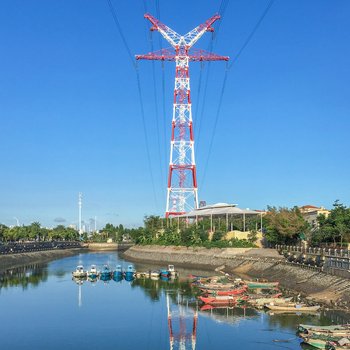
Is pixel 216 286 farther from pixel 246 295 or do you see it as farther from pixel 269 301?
pixel 269 301

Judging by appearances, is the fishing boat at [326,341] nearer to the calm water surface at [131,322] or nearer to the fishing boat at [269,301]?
the calm water surface at [131,322]

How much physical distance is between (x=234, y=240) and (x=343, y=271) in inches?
1805

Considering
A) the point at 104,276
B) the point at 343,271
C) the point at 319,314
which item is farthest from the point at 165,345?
the point at 104,276

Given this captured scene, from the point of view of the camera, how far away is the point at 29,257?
113625 millimetres

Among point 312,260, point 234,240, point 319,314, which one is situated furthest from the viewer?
point 234,240

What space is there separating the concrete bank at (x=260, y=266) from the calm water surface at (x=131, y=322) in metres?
7.43

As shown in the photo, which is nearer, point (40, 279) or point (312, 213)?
point (40, 279)

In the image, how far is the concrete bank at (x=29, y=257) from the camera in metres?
96.8

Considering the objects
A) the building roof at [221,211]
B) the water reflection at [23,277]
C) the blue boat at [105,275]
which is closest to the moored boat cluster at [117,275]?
the blue boat at [105,275]

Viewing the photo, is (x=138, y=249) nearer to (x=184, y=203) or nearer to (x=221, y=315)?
(x=184, y=203)

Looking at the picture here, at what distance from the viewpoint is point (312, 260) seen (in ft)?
211

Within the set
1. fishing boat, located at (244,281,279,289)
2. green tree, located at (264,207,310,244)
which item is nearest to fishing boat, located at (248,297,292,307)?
fishing boat, located at (244,281,279,289)

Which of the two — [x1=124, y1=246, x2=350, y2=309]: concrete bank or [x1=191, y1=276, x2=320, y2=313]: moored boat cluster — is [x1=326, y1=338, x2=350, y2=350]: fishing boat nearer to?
[x1=191, y1=276, x2=320, y2=313]: moored boat cluster

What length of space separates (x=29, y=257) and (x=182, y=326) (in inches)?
3021
